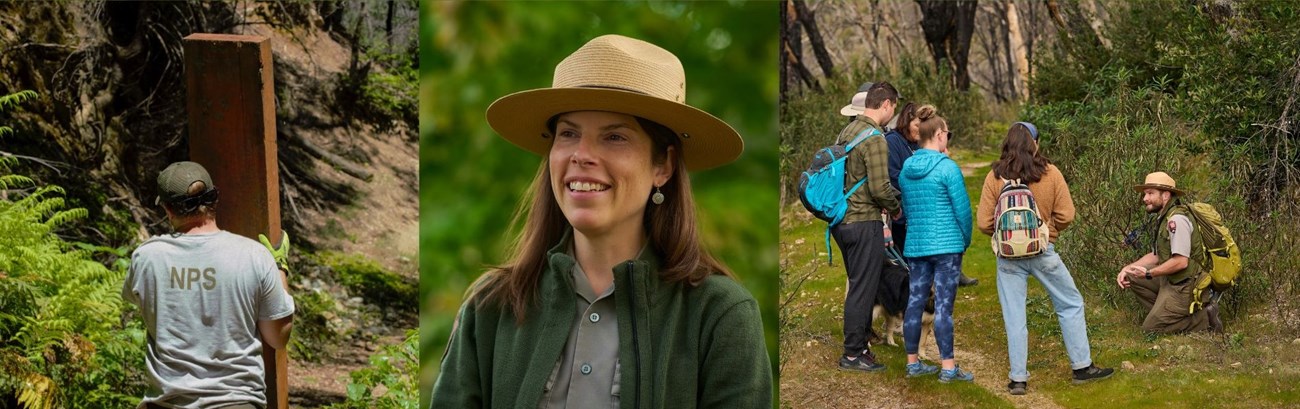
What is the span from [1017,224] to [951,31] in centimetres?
126

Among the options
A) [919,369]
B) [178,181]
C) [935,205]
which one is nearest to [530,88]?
[178,181]

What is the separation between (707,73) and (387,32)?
2263 millimetres

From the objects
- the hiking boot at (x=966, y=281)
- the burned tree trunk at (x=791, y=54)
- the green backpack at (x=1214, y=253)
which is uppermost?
the burned tree trunk at (x=791, y=54)

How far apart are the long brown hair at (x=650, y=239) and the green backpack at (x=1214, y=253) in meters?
3.92

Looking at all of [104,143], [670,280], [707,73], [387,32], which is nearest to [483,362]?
[670,280]

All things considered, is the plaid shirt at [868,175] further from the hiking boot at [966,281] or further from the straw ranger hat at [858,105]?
the hiking boot at [966,281]

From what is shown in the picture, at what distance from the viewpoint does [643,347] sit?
2.01 meters

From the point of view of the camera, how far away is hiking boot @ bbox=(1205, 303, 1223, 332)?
17.5 feet

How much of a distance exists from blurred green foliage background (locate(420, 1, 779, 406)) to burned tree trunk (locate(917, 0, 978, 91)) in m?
1.89

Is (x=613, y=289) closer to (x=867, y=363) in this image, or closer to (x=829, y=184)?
(x=829, y=184)

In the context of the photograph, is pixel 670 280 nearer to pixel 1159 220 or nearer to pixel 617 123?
pixel 617 123

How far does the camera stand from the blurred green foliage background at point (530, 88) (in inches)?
162

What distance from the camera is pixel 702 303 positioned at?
6.81 ft

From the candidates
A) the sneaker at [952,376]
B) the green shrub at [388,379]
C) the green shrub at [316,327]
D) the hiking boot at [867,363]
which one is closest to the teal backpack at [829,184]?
Result: the hiking boot at [867,363]
